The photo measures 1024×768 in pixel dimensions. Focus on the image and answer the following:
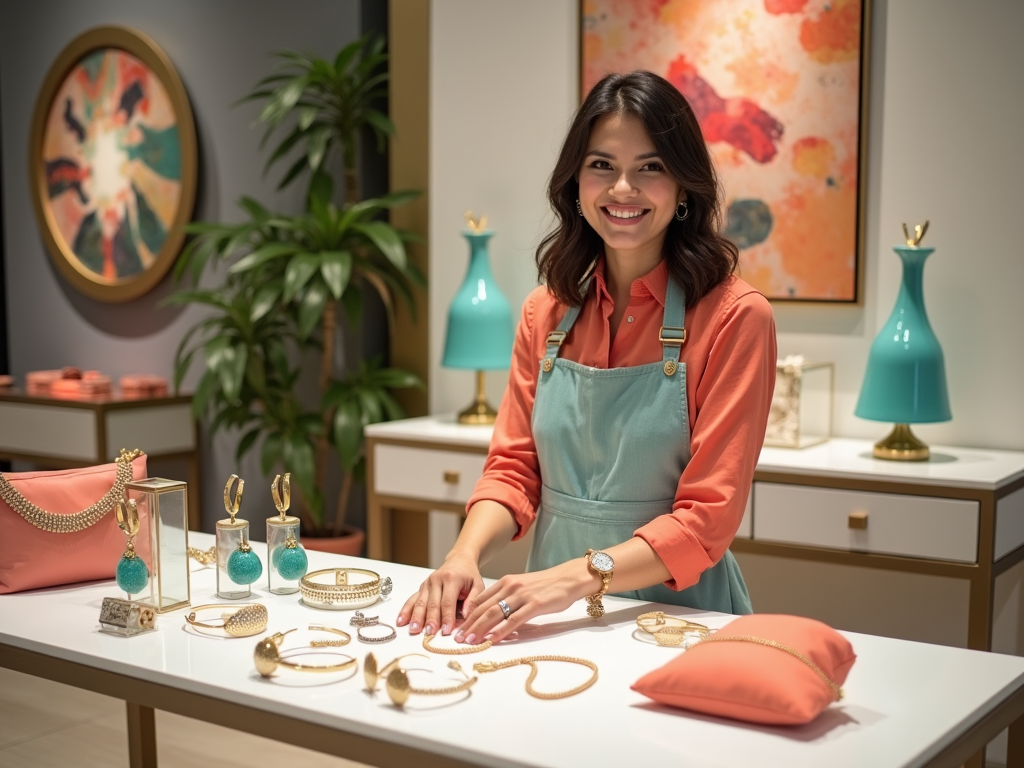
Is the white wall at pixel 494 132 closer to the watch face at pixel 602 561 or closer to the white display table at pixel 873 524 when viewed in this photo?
the white display table at pixel 873 524

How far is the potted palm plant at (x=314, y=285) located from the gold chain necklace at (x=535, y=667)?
2657 mm

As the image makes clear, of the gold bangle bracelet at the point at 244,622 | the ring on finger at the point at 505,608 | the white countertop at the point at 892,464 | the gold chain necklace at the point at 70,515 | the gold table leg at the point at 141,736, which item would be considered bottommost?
the gold table leg at the point at 141,736

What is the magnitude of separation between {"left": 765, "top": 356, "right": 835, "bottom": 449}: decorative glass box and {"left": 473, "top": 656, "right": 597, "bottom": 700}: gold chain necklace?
5.99 feet

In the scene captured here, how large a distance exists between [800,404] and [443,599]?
6.38 ft

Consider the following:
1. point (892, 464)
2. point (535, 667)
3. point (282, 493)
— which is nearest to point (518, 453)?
point (282, 493)

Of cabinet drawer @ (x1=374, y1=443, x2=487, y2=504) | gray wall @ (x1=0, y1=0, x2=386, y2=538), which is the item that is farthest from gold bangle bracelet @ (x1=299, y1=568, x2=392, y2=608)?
gray wall @ (x1=0, y1=0, x2=386, y2=538)

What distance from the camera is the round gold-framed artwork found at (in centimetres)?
529

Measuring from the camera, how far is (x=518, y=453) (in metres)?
2.18

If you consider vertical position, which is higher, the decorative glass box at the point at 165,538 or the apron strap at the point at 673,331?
the apron strap at the point at 673,331

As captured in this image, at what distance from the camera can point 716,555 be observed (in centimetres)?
189

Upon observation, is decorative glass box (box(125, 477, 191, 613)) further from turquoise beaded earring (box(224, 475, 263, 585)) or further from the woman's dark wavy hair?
the woman's dark wavy hair

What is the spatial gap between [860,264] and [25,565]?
2.53 meters

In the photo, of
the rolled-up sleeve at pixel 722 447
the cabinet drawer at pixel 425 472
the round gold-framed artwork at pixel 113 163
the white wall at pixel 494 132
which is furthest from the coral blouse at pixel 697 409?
the round gold-framed artwork at pixel 113 163

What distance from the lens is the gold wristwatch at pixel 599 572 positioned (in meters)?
1.79
